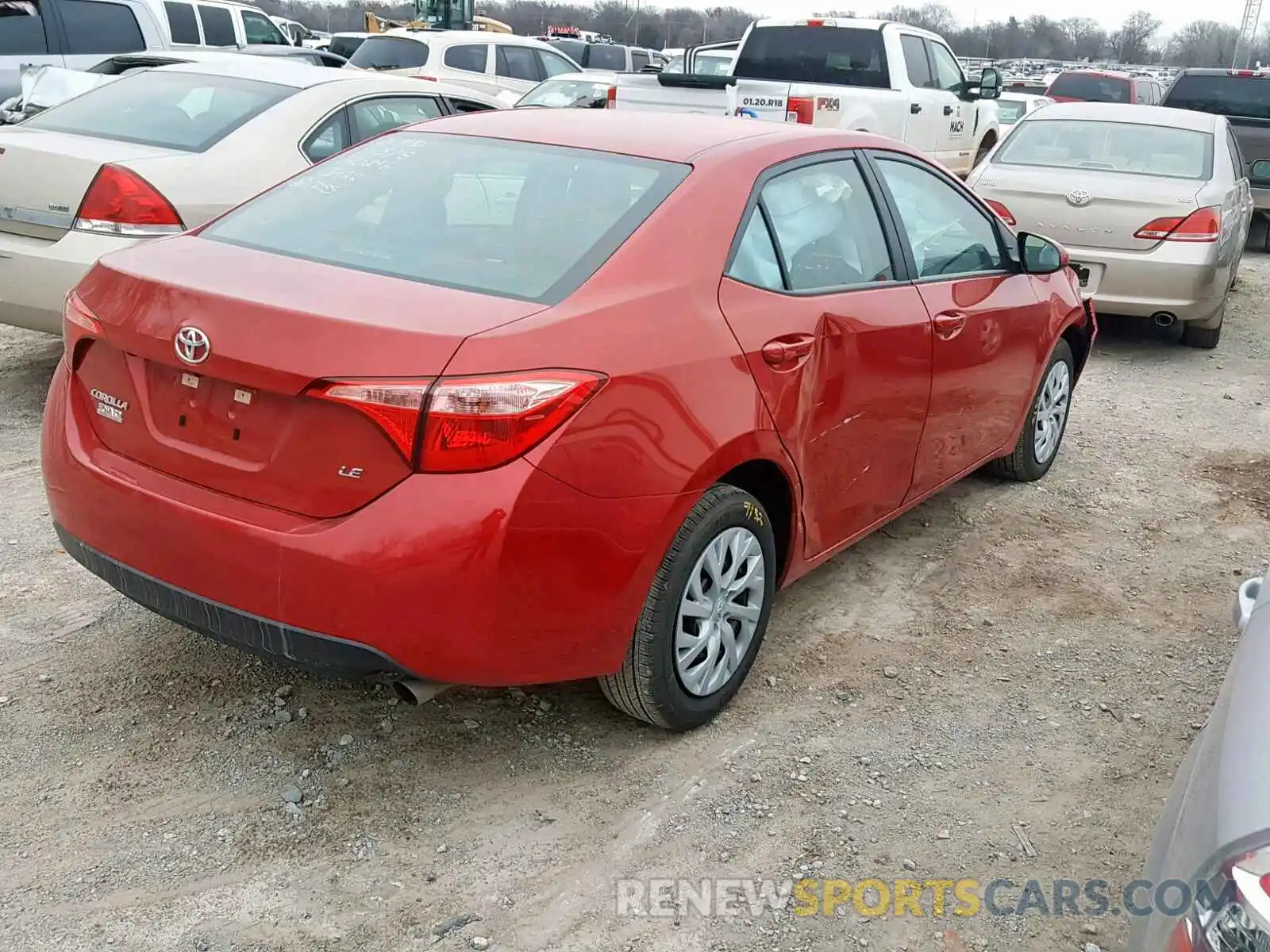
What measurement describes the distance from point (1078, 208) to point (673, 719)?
19.0 ft

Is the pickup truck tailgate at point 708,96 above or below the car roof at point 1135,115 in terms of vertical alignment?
below

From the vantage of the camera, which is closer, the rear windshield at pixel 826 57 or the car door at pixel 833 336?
the car door at pixel 833 336

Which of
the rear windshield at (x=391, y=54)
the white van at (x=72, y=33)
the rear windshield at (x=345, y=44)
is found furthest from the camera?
the rear windshield at (x=345, y=44)

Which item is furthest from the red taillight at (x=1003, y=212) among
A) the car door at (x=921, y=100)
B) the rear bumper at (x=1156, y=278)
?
the car door at (x=921, y=100)

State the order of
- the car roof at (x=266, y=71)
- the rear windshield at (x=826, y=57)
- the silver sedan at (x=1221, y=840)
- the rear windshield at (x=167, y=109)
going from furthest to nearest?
the rear windshield at (x=826, y=57), the car roof at (x=266, y=71), the rear windshield at (x=167, y=109), the silver sedan at (x=1221, y=840)

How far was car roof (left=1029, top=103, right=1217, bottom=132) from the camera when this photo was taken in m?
8.70

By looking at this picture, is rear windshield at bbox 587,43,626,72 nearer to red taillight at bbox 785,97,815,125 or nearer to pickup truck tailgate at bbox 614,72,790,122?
pickup truck tailgate at bbox 614,72,790,122

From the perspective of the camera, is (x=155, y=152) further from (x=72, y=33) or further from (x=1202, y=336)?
(x=72, y=33)

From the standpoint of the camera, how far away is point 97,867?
2705 mm

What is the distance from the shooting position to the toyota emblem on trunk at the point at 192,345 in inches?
107

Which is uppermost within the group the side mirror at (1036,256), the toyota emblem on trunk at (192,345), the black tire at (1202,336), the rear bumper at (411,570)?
the side mirror at (1036,256)

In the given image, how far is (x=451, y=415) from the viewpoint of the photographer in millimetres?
2562

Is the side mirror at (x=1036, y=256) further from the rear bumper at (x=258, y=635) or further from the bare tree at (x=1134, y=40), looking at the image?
the bare tree at (x=1134, y=40)

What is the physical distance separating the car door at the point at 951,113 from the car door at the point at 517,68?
543cm
